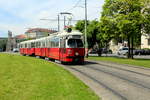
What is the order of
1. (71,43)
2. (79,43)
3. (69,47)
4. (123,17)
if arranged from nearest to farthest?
(69,47) → (71,43) → (79,43) → (123,17)

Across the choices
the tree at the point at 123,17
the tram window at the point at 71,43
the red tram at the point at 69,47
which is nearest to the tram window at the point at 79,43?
the red tram at the point at 69,47

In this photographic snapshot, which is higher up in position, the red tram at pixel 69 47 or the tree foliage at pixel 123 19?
the tree foliage at pixel 123 19

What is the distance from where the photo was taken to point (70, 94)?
9.80m

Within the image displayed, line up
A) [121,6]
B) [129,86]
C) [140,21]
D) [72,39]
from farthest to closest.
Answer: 1. [121,6]
2. [140,21]
3. [72,39]
4. [129,86]

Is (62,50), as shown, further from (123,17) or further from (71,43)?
(123,17)

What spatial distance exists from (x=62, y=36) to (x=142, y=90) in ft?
52.4

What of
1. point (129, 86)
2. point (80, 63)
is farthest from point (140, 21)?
point (129, 86)

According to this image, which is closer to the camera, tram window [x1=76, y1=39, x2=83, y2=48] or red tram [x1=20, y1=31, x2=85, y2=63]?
red tram [x1=20, y1=31, x2=85, y2=63]

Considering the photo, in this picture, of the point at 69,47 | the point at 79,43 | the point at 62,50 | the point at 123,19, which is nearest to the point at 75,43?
the point at 79,43

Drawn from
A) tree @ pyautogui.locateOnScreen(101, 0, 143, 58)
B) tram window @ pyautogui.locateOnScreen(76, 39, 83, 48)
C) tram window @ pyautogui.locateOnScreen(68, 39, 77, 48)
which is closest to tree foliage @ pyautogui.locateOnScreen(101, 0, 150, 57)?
tree @ pyautogui.locateOnScreen(101, 0, 143, 58)

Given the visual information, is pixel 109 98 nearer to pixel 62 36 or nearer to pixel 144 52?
pixel 62 36

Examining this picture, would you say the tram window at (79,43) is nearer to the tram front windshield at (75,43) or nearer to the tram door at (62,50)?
the tram front windshield at (75,43)

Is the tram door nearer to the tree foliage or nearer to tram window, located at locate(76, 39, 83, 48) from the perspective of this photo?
tram window, located at locate(76, 39, 83, 48)

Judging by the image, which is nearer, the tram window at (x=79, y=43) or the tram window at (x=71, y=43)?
the tram window at (x=71, y=43)
